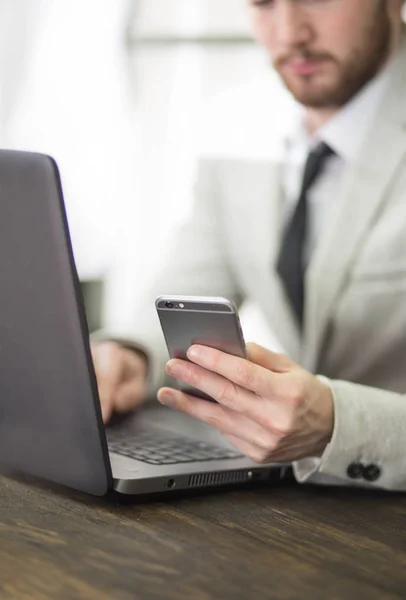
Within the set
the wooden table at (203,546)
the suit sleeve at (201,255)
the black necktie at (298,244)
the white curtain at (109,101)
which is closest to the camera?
the wooden table at (203,546)

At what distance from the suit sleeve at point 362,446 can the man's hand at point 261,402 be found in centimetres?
2

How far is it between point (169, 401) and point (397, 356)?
2.19ft

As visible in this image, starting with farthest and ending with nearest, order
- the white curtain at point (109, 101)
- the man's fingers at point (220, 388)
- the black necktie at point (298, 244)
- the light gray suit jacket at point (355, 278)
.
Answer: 1. the white curtain at point (109, 101)
2. the black necktie at point (298, 244)
3. the light gray suit jacket at point (355, 278)
4. the man's fingers at point (220, 388)

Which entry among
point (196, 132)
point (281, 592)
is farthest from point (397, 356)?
point (196, 132)

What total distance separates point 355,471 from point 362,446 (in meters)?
0.03

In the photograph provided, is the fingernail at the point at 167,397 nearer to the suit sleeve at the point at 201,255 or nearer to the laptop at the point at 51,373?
the laptop at the point at 51,373

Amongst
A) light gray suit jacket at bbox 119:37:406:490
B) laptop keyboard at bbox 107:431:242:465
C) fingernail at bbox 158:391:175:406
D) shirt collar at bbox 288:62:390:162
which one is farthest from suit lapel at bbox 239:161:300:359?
fingernail at bbox 158:391:175:406

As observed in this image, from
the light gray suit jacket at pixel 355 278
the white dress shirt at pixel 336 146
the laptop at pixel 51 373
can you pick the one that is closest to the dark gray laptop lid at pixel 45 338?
the laptop at pixel 51 373

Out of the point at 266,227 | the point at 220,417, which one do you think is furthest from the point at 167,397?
the point at 266,227

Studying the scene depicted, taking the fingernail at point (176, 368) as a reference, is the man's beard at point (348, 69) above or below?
above

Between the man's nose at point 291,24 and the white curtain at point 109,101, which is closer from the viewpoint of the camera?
the man's nose at point 291,24

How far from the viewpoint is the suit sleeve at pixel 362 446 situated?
1019mm

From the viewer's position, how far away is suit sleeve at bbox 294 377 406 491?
3.34 ft

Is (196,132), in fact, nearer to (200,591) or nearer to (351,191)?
(351,191)
